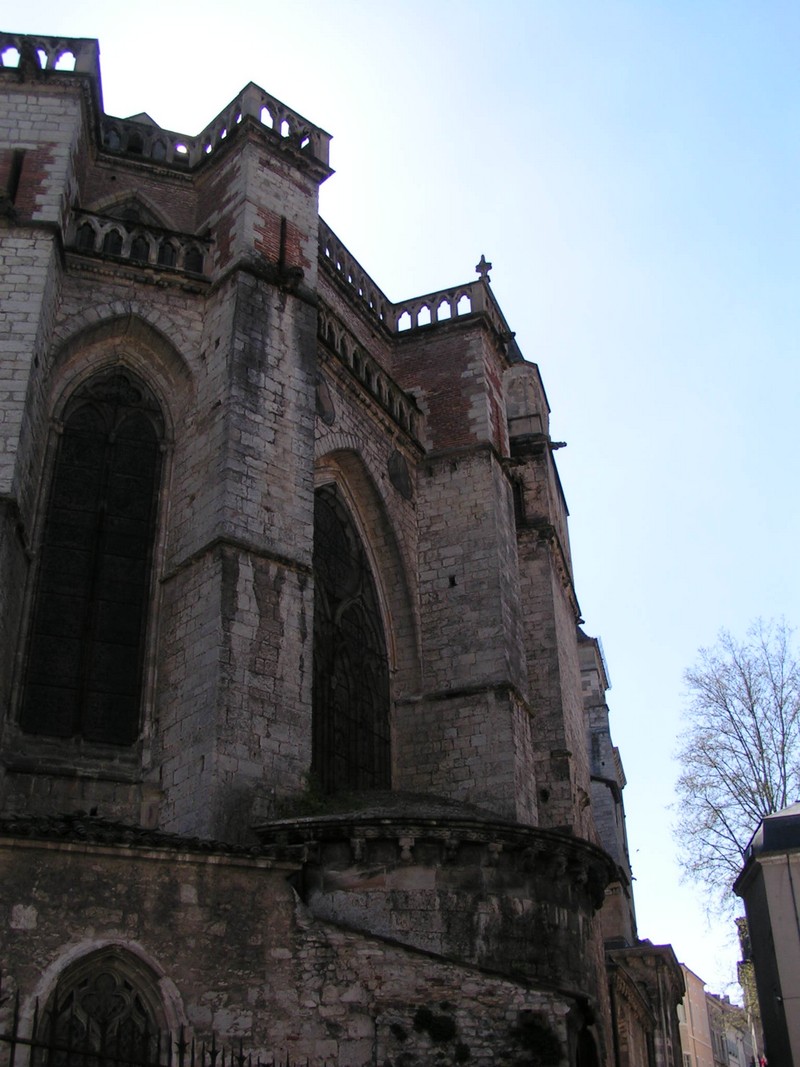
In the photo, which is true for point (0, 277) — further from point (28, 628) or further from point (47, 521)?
point (28, 628)

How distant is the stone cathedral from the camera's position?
26.6ft

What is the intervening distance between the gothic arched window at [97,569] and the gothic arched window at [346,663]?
2.38 metres

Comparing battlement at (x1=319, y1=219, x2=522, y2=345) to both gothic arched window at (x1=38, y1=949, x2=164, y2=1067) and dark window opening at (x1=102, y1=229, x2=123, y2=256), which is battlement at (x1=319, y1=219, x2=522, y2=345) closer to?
dark window opening at (x1=102, y1=229, x2=123, y2=256)

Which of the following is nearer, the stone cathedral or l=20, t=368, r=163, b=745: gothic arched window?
the stone cathedral

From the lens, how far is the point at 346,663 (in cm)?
1366

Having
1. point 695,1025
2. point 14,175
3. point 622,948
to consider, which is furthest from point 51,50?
point 695,1025

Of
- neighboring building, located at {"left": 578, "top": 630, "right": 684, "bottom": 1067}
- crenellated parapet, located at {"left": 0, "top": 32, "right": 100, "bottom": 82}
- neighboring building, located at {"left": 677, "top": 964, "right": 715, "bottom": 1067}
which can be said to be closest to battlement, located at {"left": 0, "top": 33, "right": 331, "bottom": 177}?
crenellated parapet, located at {"left": 0, "top": 32, "right": 100, "bottom": 82}

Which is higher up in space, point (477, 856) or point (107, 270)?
point (107, 270)

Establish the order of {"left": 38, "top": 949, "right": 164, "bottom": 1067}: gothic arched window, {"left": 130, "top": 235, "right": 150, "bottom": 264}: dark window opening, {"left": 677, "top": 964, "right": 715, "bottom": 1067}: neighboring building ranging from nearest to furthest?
{"left": 38, "top": 949, "right": 164, "bottom": 1067}: gothic arched window, {"left": 130, "top": 235, "right": 150, "bottom": 264}: dark window opening, {"left": 677, "top": 964, "right": 715, "bottom": 1067}: neighboring building

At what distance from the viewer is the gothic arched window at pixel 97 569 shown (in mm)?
10633

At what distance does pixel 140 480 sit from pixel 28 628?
2.11 meters

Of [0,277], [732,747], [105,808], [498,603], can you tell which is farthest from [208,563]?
[732,747]

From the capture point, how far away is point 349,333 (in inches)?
593

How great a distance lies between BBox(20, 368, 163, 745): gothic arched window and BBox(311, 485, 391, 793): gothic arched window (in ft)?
7.79
